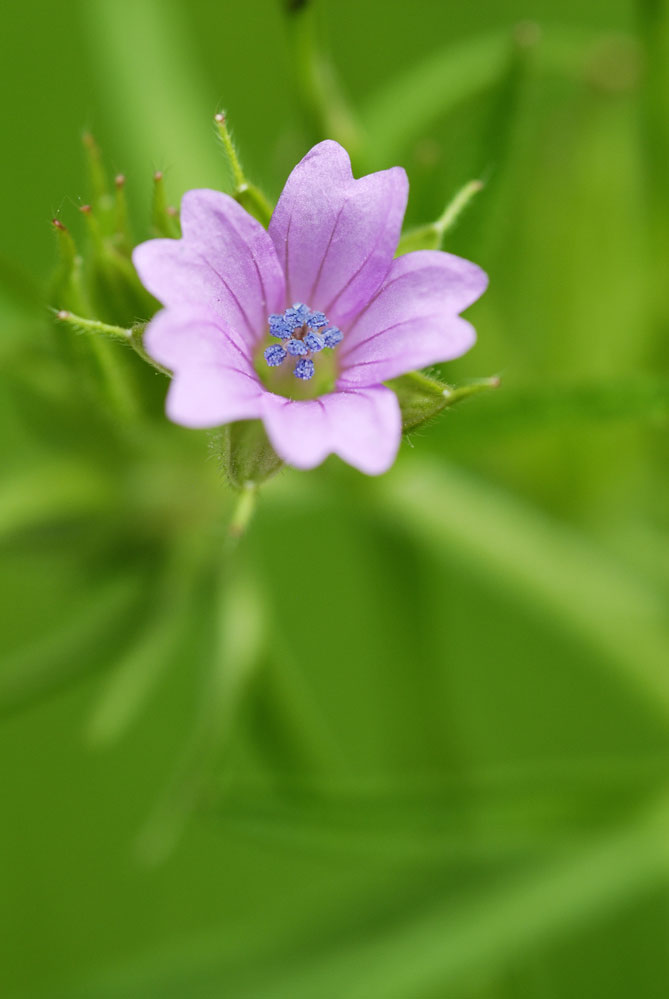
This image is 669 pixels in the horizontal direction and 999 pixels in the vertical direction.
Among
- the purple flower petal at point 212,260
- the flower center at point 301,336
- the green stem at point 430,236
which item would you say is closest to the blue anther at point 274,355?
the flower center at point 301,336

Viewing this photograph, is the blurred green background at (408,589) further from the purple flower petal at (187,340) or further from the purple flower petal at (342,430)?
the purple flower petal at (342,430)

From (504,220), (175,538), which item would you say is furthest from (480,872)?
(504,220)

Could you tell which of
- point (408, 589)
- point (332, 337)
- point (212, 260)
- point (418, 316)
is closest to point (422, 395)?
Answer: point (418, 316)

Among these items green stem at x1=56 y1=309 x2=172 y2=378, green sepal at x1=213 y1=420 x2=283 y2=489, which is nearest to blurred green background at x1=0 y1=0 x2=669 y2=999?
green stem at x1=56 y1=309 x2=172 y2=378

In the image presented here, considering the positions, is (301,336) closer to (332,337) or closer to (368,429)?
(332,337)

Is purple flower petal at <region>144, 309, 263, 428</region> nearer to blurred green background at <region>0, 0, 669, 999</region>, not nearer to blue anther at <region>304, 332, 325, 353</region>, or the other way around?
blue anther at <region>304, 332, 325, 353</region>

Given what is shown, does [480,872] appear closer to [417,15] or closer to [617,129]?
[617,129]
